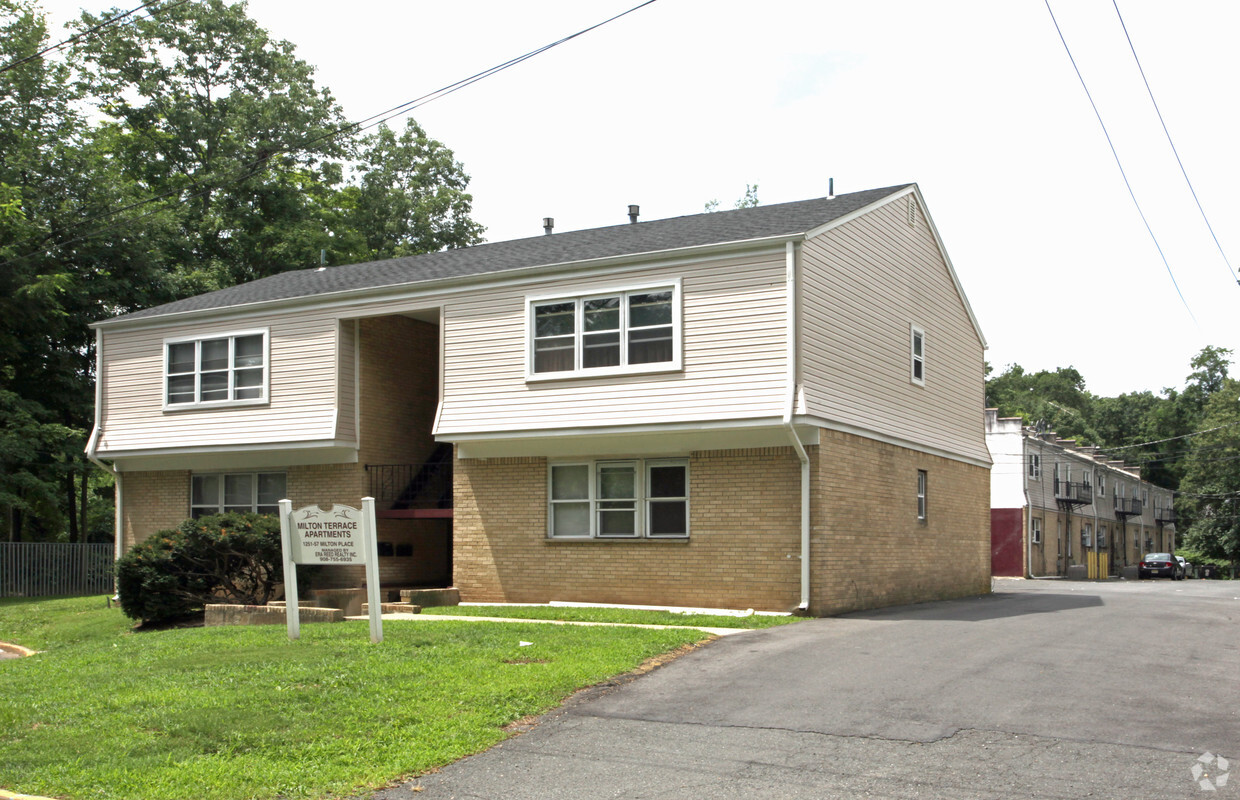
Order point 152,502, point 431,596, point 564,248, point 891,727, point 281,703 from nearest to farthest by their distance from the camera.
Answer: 1. point 891,727
2. point 281,703
3. point 431,596
4. point 564,248
5. point 152,502

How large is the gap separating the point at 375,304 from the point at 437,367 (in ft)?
12.7

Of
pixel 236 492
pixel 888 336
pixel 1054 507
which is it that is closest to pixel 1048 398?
pixel 1054 507

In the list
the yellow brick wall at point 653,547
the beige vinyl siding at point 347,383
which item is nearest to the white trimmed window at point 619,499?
the yellow brick wall at point 653,547

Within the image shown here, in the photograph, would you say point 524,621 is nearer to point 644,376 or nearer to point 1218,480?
point 644,376

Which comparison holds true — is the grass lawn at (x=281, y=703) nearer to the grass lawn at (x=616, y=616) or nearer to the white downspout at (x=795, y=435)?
the grass lawn at (x=616, y=616)

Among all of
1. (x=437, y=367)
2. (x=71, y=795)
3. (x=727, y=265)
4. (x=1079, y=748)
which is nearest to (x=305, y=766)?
(x=71, y=795)

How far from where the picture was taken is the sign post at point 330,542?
45.7 feet

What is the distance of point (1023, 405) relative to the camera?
98.2m

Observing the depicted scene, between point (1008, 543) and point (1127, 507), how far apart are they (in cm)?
2391

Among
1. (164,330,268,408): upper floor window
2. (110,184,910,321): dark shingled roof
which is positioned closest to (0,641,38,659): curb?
(164,330,268,408): upper floor window

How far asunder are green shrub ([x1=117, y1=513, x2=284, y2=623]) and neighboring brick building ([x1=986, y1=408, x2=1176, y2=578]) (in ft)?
116

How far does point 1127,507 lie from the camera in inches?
2675

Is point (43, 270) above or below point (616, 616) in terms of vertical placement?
above

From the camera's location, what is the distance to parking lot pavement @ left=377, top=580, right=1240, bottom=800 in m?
7.87
